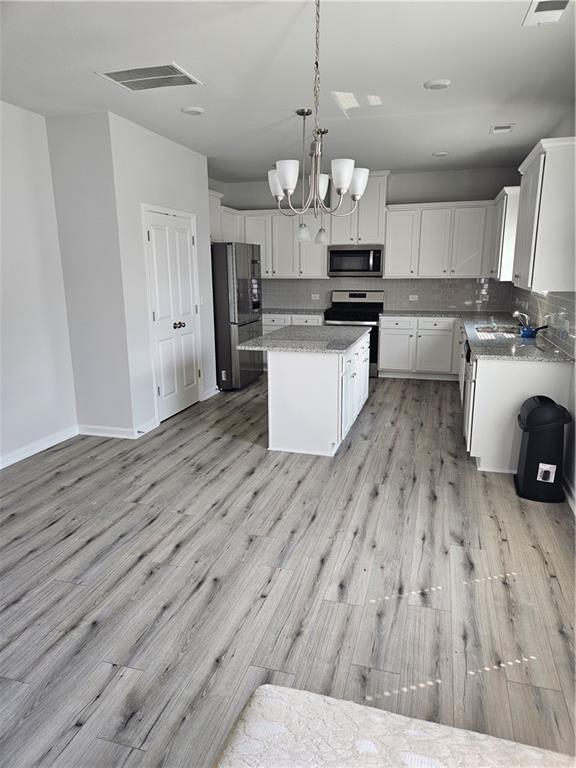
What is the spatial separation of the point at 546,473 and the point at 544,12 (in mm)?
2577

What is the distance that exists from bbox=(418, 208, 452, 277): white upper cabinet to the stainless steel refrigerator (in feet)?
7.33

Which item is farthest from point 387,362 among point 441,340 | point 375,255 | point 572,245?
point 572,245

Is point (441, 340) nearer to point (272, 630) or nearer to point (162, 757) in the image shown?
point (272, 630)

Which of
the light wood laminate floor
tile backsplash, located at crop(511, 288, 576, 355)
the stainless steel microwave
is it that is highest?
the stainless steel microwave

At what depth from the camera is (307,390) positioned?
402 centimetres

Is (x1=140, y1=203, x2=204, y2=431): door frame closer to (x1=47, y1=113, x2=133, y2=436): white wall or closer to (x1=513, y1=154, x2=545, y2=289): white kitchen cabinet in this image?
(x1=47, y1=113, x2=133, y2=436): white wall

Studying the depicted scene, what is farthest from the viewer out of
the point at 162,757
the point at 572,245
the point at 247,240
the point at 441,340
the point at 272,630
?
the point at 247,240

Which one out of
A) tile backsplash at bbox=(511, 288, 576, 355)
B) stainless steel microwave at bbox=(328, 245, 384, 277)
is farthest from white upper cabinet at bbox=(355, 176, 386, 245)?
tile backsplash at bbox=(511, 288, 576, 355)

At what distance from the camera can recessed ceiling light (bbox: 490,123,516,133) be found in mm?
4367

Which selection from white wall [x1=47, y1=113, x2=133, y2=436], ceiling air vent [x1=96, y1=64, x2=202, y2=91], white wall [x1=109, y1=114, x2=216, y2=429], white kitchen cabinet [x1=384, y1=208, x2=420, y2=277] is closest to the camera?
ceiling air vent [x1=96, y1=64, x2=202, y2=91]

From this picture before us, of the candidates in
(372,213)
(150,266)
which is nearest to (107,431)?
(150,266)

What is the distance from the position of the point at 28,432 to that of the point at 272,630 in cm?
297

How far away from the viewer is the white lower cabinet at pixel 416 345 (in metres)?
6.44

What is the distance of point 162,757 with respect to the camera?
1.57 metres
